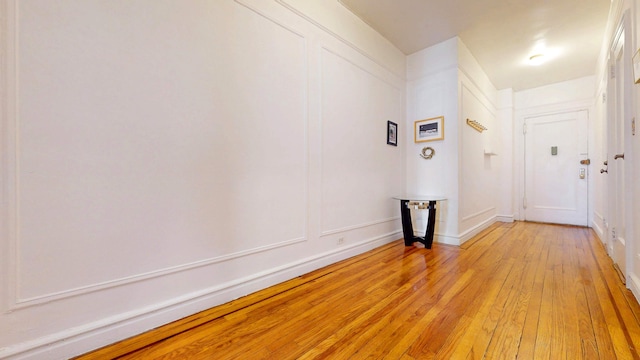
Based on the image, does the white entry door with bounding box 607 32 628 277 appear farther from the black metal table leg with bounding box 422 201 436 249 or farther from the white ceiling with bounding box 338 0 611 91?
the black metal table leg with bounding box 422 201 436 249

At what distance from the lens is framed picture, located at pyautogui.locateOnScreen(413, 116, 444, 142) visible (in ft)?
11.2

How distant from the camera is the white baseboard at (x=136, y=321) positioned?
1152 mm

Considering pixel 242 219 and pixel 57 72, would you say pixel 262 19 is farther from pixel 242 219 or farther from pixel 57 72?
pixel 242 219

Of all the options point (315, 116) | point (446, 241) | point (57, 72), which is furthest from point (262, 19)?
point (446, 241)

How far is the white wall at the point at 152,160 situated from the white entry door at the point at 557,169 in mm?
4836

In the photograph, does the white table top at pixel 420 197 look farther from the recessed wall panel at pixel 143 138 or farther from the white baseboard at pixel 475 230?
the recessed wall panel at pixel 143 138

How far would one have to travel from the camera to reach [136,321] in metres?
1.40

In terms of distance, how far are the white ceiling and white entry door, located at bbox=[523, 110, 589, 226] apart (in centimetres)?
117

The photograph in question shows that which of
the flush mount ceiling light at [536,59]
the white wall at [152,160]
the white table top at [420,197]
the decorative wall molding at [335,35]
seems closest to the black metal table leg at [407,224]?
the white table top at [420,197]

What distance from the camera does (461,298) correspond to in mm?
1813

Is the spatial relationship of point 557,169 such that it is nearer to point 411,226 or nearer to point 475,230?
point 475,230

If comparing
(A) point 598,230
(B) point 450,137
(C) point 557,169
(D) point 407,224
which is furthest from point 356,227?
(C) point 557,169

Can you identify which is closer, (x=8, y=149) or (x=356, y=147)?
(x=8, y=149)

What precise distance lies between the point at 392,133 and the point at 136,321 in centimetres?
319
